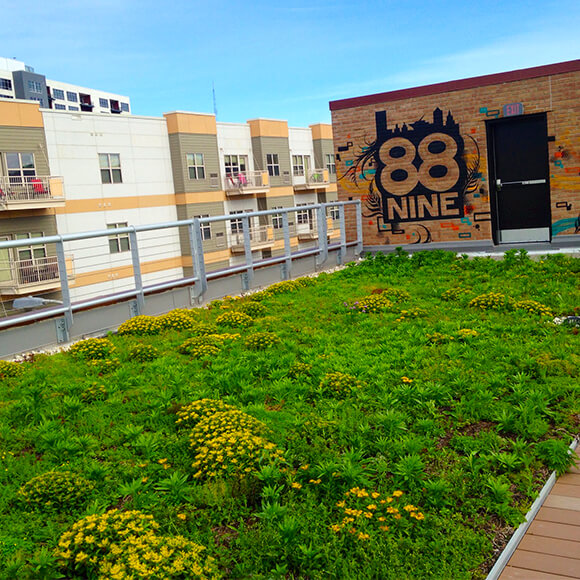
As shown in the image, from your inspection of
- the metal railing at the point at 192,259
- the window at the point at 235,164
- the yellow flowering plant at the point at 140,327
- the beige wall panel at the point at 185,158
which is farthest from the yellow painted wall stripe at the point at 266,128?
the yellow flowering plant at the point at 140,327

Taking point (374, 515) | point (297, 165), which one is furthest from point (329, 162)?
point (374, 515)

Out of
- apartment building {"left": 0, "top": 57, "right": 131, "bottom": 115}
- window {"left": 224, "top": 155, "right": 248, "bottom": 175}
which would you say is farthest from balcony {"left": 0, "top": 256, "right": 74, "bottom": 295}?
apartment building {"left": 0, "top": 57, "right": 131, "bottom": 115}

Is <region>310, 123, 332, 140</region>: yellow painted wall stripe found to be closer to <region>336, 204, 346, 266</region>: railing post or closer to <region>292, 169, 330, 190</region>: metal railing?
<region>292, 169, 330, 190</region>: metal railing

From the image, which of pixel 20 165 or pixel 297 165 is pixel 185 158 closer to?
pixel 20 165

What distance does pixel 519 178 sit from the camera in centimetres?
1584

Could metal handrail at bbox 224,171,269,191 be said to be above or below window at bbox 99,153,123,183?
below

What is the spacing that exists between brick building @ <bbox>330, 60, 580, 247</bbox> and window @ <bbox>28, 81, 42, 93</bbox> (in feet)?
299

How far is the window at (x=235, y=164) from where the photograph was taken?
151 feet

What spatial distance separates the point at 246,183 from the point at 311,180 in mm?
9746

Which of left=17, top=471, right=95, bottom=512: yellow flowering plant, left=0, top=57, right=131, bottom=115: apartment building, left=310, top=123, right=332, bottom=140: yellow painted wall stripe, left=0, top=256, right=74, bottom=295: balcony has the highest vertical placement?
left=0, top=57, right=131, bottom=115: apartment building

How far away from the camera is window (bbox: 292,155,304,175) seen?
53.1 metres

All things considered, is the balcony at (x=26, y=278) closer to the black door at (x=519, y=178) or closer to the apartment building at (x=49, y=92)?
the black door at (x=519, y=178)

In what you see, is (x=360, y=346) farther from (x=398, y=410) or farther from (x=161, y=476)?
(x=161, y=476)

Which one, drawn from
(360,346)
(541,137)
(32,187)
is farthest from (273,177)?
(360,346)
